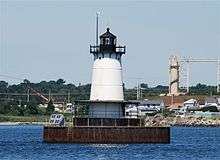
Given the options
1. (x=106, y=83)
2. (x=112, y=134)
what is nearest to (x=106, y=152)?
(x=112, y=134)

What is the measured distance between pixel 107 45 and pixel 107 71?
8.99 ft

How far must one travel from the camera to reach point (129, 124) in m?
89.9

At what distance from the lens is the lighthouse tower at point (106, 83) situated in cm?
9025

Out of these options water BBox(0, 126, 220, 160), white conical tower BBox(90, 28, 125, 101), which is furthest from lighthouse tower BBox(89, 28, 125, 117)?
water BBox(0, 126, 220, 160)

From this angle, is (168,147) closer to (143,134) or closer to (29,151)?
(143,134)

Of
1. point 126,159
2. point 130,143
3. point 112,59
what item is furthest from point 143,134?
point 126,159

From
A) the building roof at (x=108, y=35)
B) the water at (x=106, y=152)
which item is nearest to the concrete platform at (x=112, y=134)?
the water at (x=106, y=152)

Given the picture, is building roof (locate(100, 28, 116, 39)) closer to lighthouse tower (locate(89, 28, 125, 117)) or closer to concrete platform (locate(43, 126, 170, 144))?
lighthouse tower (locate(89, 28, 125, 117))

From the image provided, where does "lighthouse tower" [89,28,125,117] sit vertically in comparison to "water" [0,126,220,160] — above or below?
above

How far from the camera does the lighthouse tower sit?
9025cm

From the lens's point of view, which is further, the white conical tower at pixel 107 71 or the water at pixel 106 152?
the white conical tower at pixel 107 71

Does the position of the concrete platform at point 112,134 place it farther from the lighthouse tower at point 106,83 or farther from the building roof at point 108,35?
the building roof at point 108,35

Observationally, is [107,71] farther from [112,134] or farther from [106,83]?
[112,134]

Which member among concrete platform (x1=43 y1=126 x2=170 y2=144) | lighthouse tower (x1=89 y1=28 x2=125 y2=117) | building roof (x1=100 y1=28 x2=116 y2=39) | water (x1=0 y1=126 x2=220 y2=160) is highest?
building roof (x1=100 y1=28 x2=116 y2=39)
